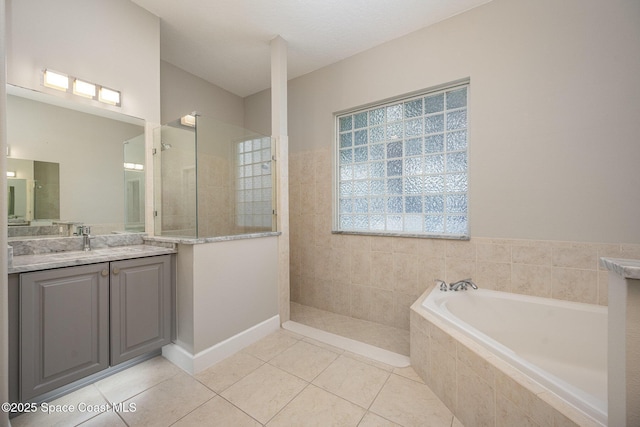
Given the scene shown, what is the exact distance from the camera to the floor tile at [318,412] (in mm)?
1301

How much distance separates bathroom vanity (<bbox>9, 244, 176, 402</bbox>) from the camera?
1.25 meters

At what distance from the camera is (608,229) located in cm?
163

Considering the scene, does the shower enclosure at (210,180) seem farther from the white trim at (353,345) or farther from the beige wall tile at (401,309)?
the beige wall tile at (401,309)

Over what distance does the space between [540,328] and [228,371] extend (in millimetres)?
2189

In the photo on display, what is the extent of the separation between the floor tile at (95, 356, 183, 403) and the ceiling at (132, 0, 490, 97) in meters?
2.83

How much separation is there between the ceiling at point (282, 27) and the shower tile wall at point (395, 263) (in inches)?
42.9

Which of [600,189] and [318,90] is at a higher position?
[318,90]

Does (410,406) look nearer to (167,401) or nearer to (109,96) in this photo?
(167,401)

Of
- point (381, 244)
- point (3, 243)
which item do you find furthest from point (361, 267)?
point (3, 243)

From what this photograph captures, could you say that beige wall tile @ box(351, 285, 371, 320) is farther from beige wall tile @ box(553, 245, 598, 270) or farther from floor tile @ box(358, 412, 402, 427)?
beige wall tile @ box(553, 245, 598, 270)

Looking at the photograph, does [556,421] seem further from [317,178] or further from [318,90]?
[318,90]

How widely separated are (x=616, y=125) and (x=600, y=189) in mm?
418

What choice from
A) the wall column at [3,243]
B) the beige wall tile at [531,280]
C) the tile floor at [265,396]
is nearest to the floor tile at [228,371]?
the tile floor at [265,396]

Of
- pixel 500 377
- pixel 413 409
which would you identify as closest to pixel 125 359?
pixel 413 409
